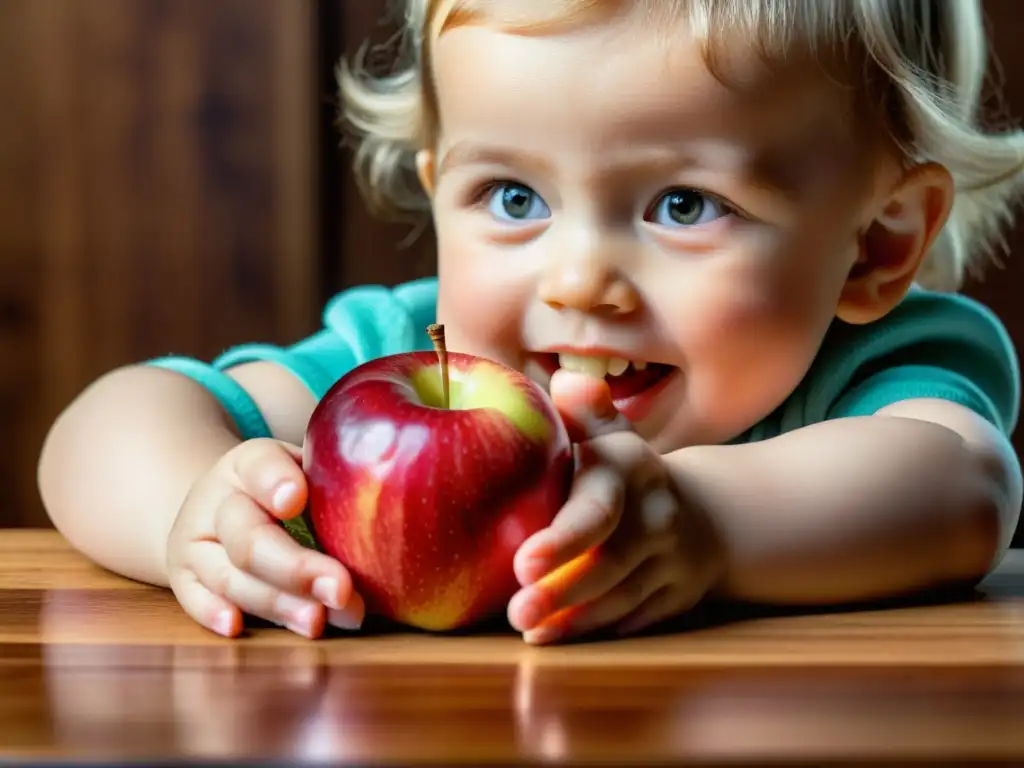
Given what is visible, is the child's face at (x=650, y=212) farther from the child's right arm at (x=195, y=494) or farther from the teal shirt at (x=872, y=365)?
the child's right arm at (x=195, y=494)

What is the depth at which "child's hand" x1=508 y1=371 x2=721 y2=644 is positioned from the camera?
72 cm

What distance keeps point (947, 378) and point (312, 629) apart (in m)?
0.57

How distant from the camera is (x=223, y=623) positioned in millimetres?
746

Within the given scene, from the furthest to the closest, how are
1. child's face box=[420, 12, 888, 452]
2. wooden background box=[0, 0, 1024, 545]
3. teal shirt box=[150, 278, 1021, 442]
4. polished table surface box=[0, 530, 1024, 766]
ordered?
wooden background box=[0, 0, 1024, 545]
teal shirt box=[150, 278, 1021, 442]
child's face box=[420, 12, 888, 452]
polished table surface box=[0, 530, 1024, 766]

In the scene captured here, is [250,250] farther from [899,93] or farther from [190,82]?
[899,93]

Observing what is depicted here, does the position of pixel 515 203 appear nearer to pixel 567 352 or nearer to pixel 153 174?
pixel 567 352

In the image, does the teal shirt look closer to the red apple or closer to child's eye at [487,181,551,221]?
child's eye at [487,181,551,221]

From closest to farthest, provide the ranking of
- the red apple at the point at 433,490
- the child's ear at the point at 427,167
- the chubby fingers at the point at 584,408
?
the red apple at the point at 433,490 < the chubby fingers at the point at 584,408 < the child's ear at the point at 427,167

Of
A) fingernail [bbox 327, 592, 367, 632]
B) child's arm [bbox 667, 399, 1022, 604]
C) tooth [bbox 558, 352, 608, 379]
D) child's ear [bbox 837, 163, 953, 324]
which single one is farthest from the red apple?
child's ear [bbox 837, 163, 953, 324]

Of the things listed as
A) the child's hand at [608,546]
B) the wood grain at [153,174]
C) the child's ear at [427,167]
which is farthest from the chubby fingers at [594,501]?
the wood grain at [153,174]

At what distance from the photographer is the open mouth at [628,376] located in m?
1.00

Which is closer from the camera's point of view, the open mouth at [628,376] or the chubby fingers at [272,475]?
the chubby fingers at [272,475]

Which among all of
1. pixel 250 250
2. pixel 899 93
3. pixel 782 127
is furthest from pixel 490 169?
pixel 250 250

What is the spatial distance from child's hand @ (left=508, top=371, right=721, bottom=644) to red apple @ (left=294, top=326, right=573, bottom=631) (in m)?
0.02
